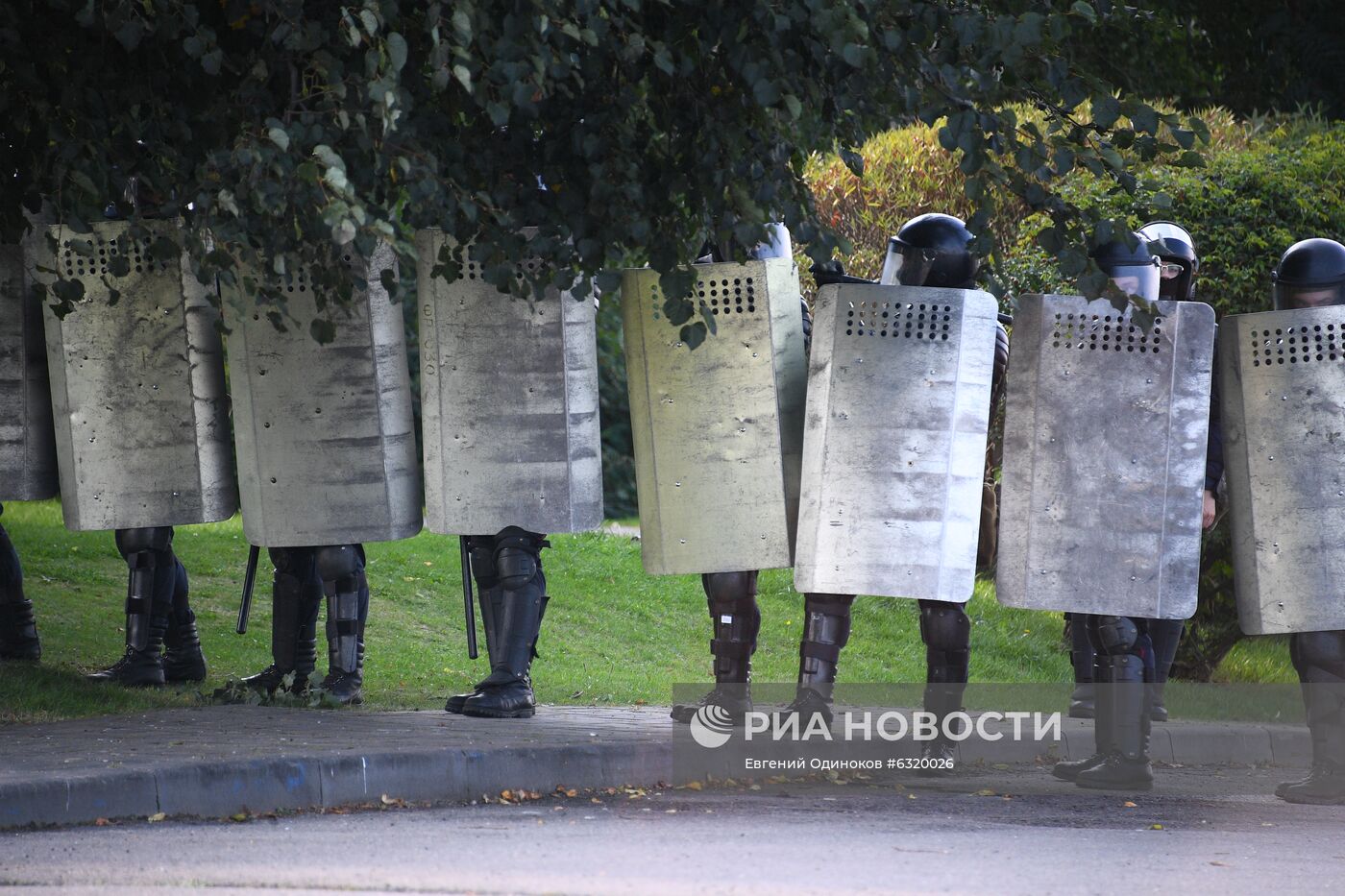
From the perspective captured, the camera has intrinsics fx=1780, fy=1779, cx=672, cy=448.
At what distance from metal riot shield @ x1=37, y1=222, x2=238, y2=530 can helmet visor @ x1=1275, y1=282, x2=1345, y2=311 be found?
415 cm

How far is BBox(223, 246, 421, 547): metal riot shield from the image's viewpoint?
278 inches

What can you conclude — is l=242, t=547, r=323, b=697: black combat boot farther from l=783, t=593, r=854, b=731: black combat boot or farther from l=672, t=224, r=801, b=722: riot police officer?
l=783, t=593, r=854, b=731: black combat boot

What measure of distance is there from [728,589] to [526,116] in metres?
1.96

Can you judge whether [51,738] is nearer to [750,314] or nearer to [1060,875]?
[750,314]

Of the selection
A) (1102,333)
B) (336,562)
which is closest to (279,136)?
(336,562)

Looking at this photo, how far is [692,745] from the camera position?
6.48 m

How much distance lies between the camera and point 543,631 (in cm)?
1035

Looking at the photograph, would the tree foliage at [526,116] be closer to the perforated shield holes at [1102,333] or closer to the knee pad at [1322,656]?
the perforated shield holes at [1102,333]

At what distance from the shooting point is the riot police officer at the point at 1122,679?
629 cm

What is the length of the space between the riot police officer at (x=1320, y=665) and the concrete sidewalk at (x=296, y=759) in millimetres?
1489

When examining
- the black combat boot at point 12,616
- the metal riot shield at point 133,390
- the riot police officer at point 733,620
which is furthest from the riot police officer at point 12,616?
the riot police officer at point 733,620

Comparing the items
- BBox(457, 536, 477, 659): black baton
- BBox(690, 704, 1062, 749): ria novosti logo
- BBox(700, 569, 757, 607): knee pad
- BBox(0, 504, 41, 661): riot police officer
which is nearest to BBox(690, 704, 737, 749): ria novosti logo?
BBox(690, 704, 1062, 749): ria novosti logo

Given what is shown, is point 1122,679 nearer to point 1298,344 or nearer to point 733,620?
point 1298,344

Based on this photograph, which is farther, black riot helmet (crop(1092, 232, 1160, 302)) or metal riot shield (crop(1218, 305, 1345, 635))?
black riot helmet (crop(1092, 232, 1160, 302))
